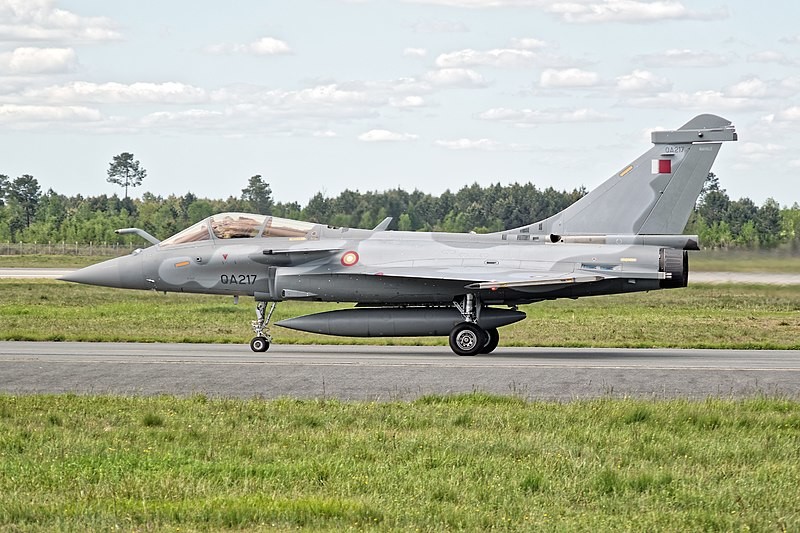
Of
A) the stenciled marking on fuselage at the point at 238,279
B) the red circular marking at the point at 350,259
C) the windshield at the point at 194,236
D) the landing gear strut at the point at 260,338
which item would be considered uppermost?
the windshield at the point at 194,236

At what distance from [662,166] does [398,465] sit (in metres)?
12.6

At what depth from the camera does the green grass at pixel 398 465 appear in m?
7.37

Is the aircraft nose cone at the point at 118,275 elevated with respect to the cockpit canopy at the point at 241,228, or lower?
lower

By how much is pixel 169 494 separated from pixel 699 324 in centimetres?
2183

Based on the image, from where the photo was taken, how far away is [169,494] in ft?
26.0

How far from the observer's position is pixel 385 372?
16.6m

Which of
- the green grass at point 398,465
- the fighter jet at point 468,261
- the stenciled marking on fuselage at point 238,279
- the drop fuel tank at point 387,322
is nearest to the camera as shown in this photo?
the green grass at point 398,465

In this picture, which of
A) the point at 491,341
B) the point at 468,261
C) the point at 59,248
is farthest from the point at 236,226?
the point at 59,248

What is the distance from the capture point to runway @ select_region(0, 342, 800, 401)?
14.5 m

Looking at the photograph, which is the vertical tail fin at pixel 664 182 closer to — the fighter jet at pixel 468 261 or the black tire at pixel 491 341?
the fighter jet at pixel 468 261

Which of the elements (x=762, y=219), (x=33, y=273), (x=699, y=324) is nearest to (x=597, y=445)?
(x=699, y=324)

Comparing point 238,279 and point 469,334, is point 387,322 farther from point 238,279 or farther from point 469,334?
point 238,279

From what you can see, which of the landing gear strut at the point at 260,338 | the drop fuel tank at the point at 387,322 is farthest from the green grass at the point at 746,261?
the landing gear strut at the point at 260,338

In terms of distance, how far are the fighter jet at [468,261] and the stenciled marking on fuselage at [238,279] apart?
19 millimetres
